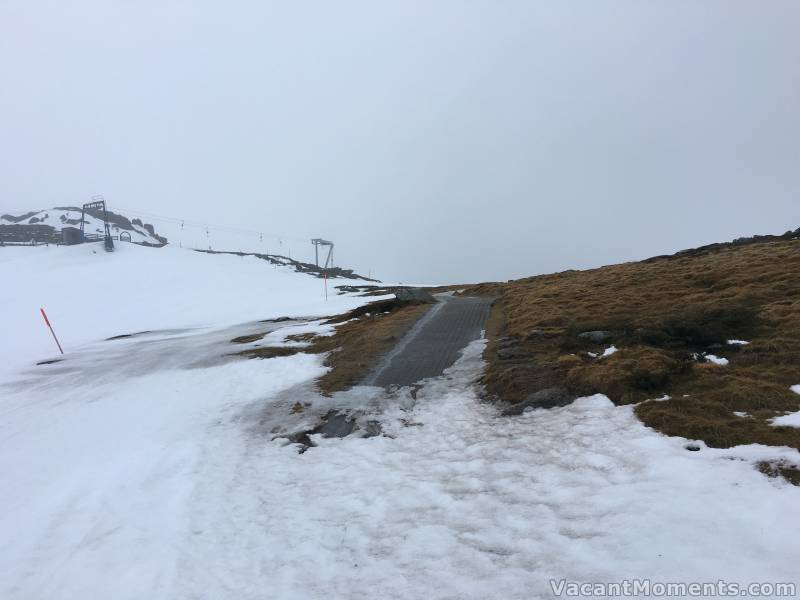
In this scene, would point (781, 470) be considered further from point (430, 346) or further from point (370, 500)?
point (430, 346)

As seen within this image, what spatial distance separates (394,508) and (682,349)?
323 inches

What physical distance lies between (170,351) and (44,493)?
13954 millimetres

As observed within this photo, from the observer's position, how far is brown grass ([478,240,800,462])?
6.51 meters

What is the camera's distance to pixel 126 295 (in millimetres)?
41125

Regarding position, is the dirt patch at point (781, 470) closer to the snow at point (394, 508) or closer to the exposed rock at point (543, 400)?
the snow at point (394, 508)

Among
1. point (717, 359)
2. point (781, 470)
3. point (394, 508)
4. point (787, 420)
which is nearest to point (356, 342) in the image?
point (394, 508)

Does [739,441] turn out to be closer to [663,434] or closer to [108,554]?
[663,434]

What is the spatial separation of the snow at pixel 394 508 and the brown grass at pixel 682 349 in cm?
68

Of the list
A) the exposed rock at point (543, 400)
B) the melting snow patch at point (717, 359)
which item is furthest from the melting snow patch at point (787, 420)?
the exposed rock at point (543, 400)

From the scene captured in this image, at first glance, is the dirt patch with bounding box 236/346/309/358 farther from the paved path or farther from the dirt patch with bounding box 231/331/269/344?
the paved path

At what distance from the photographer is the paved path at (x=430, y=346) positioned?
12031 millimetres

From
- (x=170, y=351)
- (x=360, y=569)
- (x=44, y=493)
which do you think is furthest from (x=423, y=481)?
(x=170, y=351)

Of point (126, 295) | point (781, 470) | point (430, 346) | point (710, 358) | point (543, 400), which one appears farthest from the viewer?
point (126, 295)

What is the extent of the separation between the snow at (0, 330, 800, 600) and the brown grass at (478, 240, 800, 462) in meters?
0.68
